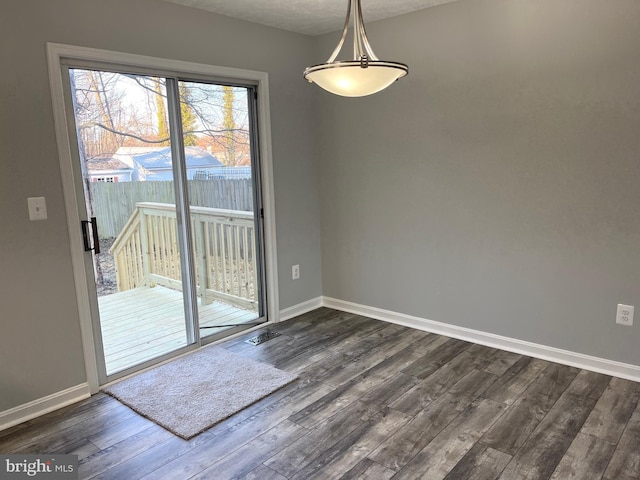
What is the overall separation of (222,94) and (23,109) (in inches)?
53.7

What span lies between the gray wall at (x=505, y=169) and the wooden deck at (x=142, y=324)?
1.58 metres

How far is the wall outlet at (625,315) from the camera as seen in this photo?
271 centimetres

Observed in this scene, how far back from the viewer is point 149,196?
3.04 meters

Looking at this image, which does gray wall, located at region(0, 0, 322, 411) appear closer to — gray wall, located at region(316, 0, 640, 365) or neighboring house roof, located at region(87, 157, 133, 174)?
neighboring house roof, located at region(87, 157, 133, 174)

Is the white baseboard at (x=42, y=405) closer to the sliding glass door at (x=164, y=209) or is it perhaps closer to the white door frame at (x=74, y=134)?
the white door frame at (x=74, y=134)

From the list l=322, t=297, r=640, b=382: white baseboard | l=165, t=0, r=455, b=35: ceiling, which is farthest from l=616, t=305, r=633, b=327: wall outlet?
l=165, t=0, r=455, b=35: ceiling

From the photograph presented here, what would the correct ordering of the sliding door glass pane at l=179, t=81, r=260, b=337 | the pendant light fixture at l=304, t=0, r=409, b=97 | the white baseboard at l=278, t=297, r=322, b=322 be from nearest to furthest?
the pendant light fixture at l=304, t=0, r=409, b=97
the sliding door glass pane at l=179, t=81, r=260, b=337
the white baseboard at l=278, t=297, r=322, b=322

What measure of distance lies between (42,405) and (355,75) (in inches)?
96.1

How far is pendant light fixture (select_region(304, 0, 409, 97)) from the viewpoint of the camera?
5.88 ft

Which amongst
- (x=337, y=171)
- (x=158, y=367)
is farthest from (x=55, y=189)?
(x=337, y=171)

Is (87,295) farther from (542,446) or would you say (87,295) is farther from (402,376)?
(542,446)

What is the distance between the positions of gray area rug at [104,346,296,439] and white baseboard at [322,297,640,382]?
124 centimetres

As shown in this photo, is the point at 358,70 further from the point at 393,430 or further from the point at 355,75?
the point at 393,430

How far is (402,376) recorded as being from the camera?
288 cm
